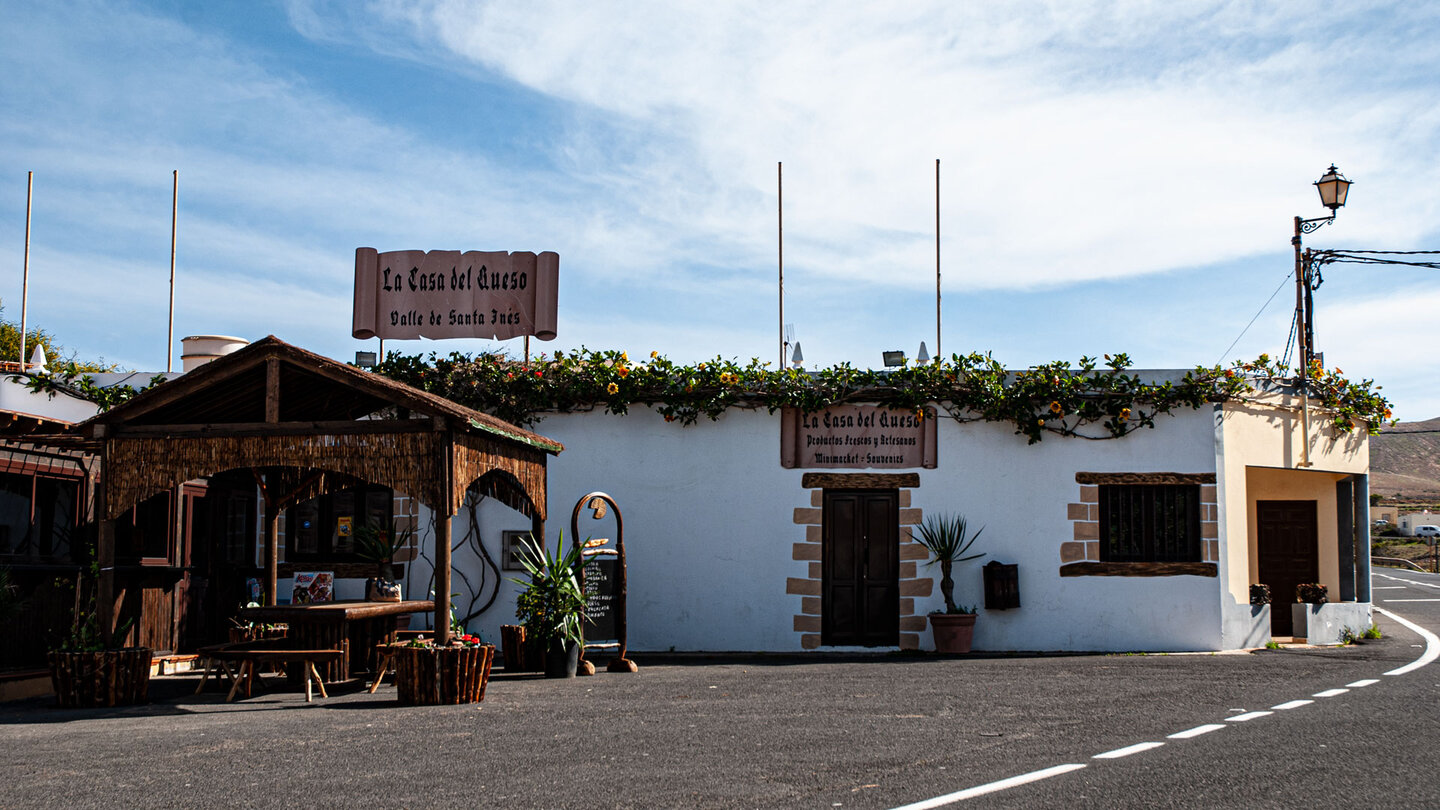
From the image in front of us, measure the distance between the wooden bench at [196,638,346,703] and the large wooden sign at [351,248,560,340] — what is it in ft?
17.8

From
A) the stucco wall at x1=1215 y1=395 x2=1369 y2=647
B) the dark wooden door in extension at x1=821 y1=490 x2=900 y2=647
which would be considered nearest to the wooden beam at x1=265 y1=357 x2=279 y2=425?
the dark wooden door in extension at x1=821 y1=490 x2=900 y2=647

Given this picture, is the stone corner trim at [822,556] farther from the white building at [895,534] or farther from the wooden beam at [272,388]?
the wooden beam at [272,388]

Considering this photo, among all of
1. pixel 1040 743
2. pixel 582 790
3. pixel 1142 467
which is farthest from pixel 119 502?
pixel 1142 467

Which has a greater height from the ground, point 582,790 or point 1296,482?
point 1296,482

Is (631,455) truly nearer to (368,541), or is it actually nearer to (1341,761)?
(368,541)

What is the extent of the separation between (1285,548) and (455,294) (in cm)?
1158

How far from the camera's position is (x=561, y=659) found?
10.5m

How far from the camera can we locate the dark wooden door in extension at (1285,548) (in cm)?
1630

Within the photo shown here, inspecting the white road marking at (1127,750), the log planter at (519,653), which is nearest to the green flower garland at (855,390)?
the log planter at (519,653)

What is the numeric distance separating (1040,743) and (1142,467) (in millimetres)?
7310

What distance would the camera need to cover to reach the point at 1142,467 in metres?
13.5

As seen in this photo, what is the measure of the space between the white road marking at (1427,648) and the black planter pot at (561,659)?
721 cm

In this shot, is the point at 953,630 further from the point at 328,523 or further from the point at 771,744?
the point at 328,523

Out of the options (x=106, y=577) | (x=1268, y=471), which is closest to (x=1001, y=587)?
(x=1268, y=471)
